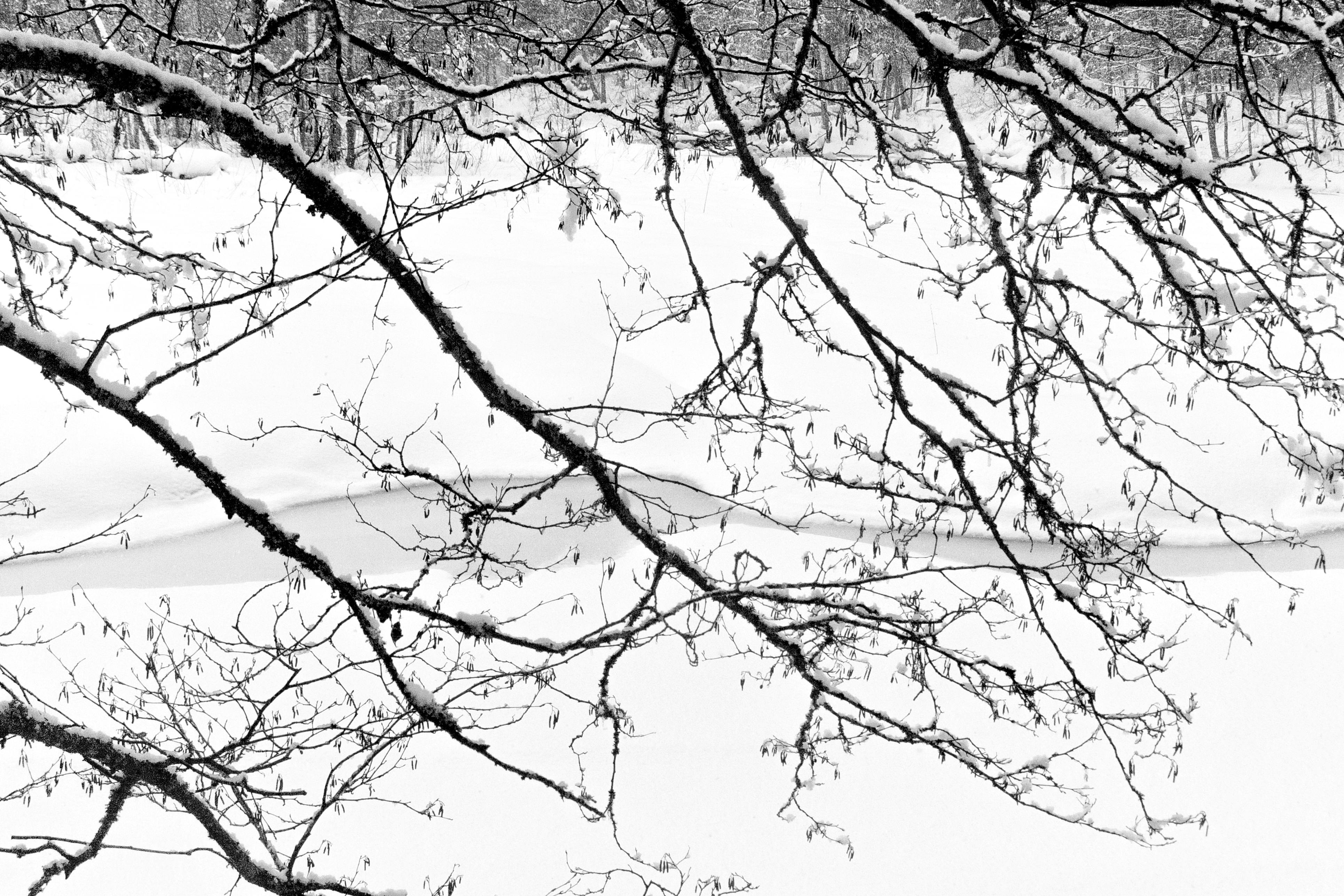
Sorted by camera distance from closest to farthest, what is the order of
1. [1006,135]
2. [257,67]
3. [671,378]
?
[1006,135] < [257,67] < [671,378]

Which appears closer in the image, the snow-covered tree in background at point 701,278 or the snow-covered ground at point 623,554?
the snow-covered tree in background at point 701,278

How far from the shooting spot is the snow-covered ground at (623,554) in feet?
17.3

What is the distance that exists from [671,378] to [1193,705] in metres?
6.47

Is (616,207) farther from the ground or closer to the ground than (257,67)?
closer to the ground

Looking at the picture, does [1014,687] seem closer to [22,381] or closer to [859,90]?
[859,90]

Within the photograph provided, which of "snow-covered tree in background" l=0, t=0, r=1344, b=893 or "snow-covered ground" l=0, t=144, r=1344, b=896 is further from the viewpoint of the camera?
"snow-covered ground" l=0, t=144, r=1344, b=896

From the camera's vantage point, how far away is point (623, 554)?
Answer: 7.03 meters

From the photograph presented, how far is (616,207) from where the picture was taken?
2486mm

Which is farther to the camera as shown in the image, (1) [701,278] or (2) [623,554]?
(2) [623,554]

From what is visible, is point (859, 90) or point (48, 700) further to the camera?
point (48, 700)

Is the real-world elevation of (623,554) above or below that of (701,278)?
above

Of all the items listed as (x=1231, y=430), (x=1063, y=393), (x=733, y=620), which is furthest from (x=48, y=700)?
(x=1231, y=430)

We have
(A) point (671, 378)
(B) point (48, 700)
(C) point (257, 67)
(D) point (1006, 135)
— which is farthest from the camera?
(A) point (671, 378)

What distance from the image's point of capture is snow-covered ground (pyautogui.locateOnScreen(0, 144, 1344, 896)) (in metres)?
5.26
